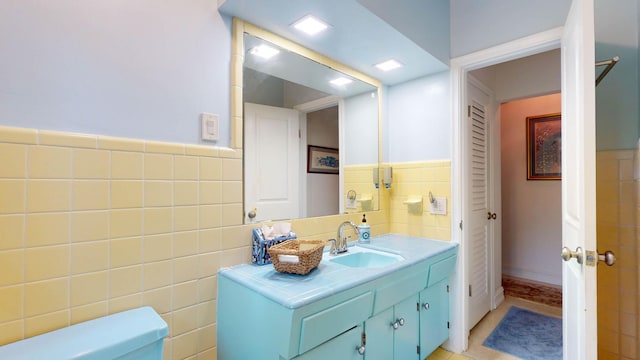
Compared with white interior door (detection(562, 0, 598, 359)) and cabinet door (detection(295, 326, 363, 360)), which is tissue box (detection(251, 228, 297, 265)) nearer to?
cabinet door (detection(295, 326, 363, 360))

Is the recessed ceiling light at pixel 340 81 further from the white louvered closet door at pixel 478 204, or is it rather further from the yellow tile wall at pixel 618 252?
the yellow tile wall at pixel 618 252

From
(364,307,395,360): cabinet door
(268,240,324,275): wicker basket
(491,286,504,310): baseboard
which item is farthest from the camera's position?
(491,286,504,310): baseboard

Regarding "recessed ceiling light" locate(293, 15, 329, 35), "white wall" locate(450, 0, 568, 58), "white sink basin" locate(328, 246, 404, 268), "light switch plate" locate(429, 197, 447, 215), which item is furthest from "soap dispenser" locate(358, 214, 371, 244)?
"white wall" locate(450, 0, 568, 58)

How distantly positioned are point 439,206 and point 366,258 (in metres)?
0.72

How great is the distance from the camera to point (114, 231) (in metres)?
1.08

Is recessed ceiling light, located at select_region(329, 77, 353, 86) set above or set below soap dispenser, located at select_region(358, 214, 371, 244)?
above

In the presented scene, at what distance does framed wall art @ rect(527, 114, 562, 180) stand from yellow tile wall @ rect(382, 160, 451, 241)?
80.6 inches

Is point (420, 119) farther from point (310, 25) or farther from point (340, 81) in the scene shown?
point (310, 25)

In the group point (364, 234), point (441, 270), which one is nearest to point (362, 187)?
point (364, 234)

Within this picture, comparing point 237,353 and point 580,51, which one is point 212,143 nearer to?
point 237,353

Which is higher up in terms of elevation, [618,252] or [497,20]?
[497,20]

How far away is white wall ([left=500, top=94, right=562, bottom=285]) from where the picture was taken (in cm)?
328

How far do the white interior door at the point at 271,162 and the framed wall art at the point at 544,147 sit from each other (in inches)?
119

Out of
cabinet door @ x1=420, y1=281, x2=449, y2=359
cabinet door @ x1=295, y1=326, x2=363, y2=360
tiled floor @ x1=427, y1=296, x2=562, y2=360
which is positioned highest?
cabinet door @ x1=295, y1=326, x2=363, y2=360
